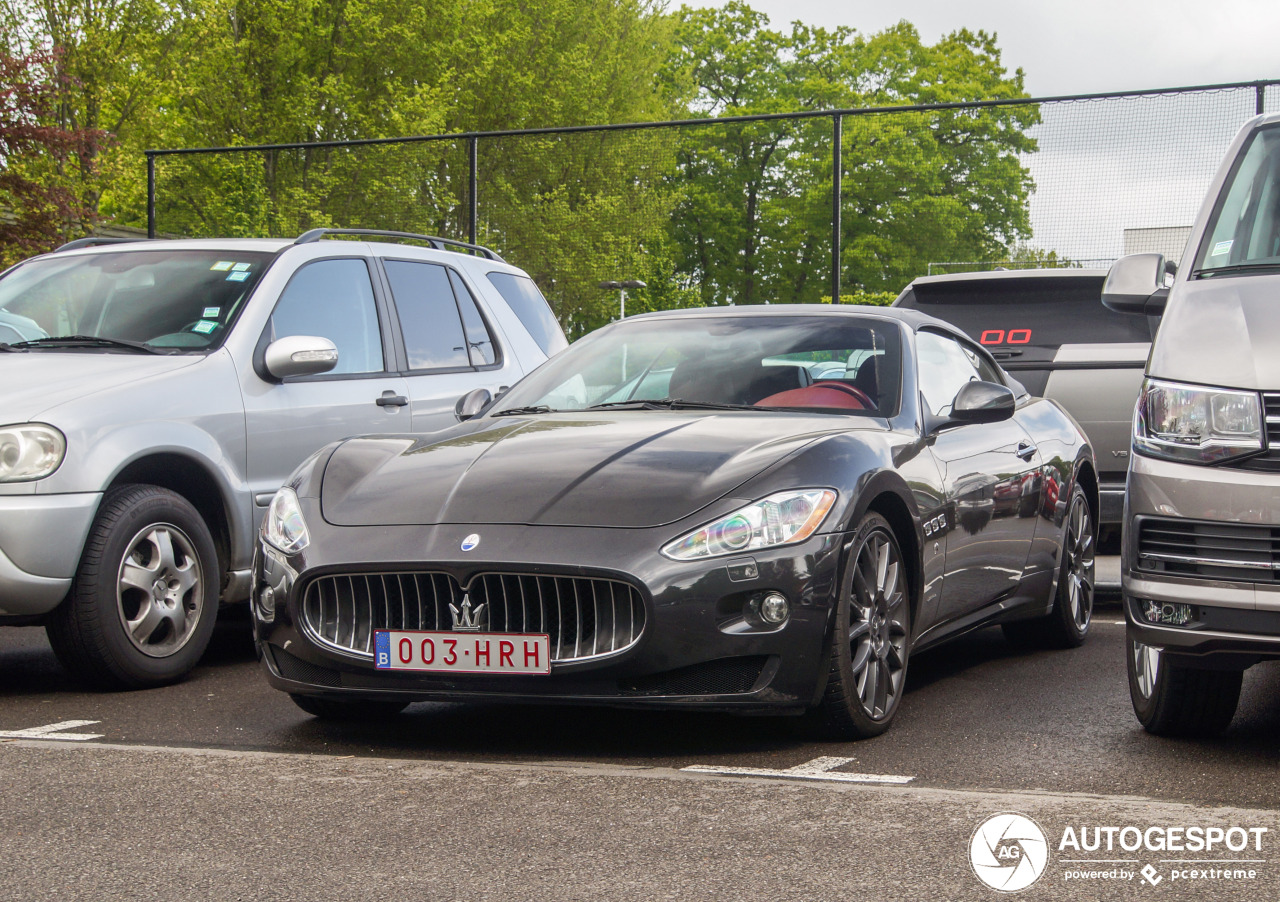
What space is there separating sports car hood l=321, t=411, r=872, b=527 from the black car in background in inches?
145

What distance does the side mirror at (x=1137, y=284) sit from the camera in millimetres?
5246

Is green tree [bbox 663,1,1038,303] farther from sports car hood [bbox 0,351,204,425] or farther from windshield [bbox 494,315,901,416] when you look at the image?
sports car hood [bbox 0,351,204,425]

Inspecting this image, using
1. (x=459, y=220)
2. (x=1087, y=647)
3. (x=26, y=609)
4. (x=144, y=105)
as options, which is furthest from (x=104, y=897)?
(x=144, y=105)

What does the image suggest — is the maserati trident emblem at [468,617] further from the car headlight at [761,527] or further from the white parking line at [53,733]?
the white parking line at [53,733]

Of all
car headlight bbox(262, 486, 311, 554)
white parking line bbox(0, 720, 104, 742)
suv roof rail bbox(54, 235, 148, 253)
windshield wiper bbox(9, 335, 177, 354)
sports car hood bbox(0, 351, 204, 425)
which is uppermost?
suv roof rail bbox(54, 235, 148, 253)

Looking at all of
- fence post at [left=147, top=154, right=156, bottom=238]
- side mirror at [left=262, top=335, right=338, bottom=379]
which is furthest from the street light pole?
side mirror at [left=262, top=335, right=338, bottom=379]

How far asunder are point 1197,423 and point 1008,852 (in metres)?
1.48

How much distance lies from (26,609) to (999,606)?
12.2ft

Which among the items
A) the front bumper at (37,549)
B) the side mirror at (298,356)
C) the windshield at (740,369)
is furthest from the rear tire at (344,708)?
the side mirror at (298,356)

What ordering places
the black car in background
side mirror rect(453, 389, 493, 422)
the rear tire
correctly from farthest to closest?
the black car in background < side mirror rect(453, 389, 493, 422) < the rear tire

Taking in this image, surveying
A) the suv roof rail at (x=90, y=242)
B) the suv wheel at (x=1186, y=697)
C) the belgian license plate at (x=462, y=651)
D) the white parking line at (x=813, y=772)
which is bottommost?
the white parking line at (x=813, y=772)

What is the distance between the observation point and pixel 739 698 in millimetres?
4520

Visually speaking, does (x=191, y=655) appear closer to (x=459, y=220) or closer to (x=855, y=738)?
(x=855, y=738)

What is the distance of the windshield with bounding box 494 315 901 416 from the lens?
5734 millimetres
